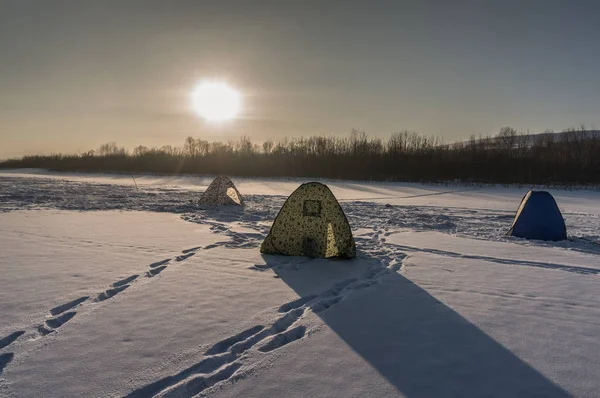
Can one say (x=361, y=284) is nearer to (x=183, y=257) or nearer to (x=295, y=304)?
(x=295, y=304)

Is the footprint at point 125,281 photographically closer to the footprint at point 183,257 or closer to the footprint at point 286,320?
the footprint at point 183,257

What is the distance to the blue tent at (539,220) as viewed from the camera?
30.0ft

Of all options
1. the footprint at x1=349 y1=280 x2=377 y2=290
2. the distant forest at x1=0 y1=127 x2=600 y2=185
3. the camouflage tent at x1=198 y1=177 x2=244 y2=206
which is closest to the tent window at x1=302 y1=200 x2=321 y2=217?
the footprint at x1=349 y1=280 x2=377 y2=290

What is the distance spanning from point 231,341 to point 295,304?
1207 mm

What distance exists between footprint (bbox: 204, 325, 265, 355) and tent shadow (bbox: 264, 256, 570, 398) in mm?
762

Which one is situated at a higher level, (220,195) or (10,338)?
(220,195)

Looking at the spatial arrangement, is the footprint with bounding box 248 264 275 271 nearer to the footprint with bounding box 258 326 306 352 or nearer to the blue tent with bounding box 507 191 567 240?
the footprint with bounding box 258 326 306 352

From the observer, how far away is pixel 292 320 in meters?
4.18

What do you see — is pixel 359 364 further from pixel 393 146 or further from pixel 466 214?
pixel 393 146

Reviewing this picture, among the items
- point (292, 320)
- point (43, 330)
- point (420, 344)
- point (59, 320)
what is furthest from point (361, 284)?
point (43, 330)

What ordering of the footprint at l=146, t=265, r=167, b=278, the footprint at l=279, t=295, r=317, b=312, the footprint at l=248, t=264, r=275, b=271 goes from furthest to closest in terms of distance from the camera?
the footprint at l=248, t=264, r=275, b=271, the footprint at l=146, t=265, r=167, b=278, the footprint at l=279, t=295, r=317, b=312

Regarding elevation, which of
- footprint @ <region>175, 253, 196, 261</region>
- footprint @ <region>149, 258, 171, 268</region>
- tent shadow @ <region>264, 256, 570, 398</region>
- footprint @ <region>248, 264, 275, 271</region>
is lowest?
tent shadow @ <region>264, 256, 570, 398</region>

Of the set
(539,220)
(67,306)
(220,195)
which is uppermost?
(220,195)

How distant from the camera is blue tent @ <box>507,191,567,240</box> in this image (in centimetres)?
913
